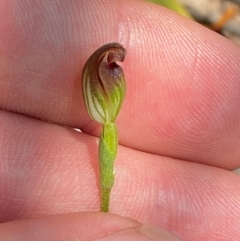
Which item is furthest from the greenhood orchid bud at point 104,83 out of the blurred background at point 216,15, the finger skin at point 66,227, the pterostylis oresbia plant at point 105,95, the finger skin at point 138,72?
the blurred background at point 216,15

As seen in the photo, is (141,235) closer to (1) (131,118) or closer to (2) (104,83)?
(2) (104,83)

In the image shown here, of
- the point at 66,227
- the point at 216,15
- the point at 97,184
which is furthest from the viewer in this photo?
the point at 216,15

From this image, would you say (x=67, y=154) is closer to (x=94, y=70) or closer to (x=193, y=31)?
(x=94, y=70)

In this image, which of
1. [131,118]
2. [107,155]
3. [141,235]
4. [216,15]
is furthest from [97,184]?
[216,15]

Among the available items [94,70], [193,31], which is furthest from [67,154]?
[193,31]

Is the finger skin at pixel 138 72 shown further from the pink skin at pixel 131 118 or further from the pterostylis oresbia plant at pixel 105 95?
the pterostylis oresbia plant at pixel 105 95

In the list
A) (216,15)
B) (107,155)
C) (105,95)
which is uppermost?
(216,15)

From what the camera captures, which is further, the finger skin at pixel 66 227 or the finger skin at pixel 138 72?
the finger skin at pixel 138 72
